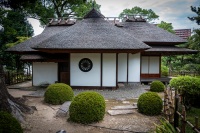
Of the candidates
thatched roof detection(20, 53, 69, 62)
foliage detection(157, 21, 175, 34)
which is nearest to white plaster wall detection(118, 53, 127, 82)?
thatched roof detection(20, 53, 69, 62)

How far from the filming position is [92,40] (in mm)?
13320

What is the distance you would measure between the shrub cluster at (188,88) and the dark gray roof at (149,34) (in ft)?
31.5

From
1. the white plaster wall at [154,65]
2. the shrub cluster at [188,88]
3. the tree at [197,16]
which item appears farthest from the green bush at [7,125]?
the tree at [197,16]

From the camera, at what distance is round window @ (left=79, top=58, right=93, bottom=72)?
46.0ft

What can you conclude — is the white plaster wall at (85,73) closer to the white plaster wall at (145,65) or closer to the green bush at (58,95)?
the green bush at (58,95)

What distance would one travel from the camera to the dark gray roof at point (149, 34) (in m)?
18.1

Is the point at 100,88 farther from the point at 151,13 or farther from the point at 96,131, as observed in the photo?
the point at 151,13

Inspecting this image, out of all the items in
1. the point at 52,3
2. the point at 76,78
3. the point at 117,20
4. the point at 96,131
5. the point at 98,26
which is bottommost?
the point at 96,131

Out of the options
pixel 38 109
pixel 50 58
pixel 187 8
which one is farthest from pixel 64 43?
pixel 187 8

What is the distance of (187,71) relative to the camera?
21.6 metres

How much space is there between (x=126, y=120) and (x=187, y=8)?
14633mm

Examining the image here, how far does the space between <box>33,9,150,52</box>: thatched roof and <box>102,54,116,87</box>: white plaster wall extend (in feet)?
4.19

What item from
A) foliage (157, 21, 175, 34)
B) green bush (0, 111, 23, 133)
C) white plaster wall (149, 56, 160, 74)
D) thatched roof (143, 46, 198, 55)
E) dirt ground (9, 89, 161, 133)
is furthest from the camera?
foliage (157, 21, 175, 34)

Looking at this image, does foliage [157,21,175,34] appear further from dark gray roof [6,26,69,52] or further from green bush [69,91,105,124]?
green bush [69,91,105,124]
